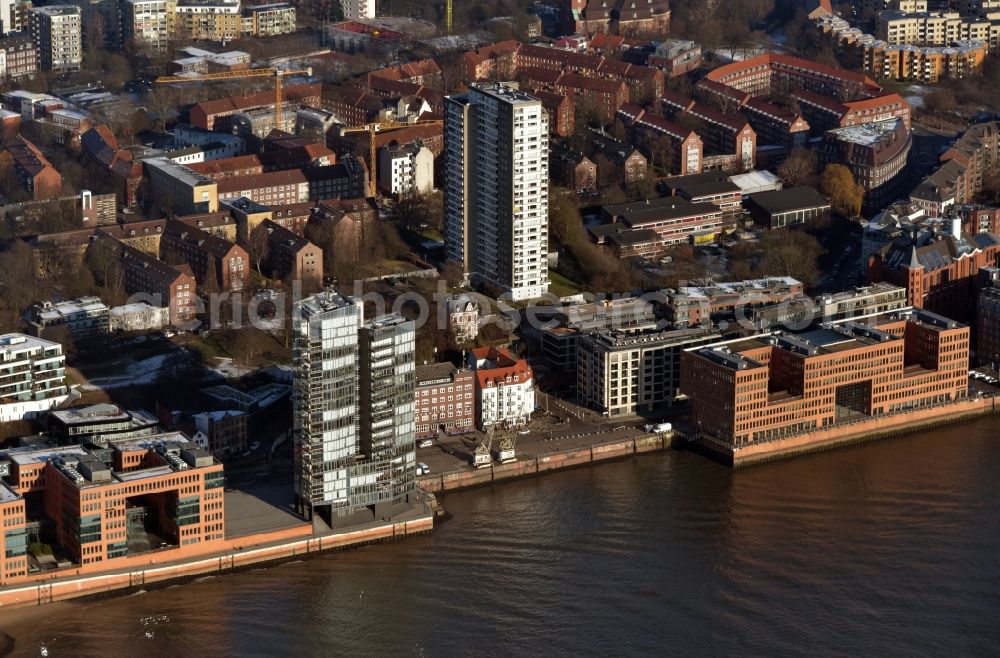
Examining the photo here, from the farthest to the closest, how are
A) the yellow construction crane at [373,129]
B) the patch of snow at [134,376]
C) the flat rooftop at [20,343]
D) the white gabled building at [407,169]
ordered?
1. the yellow construction crane at [373,129]
2. the white gabled building at [407,169]
3. the patch of snow at [134,376]
4. the flat rooftop at [20,343]

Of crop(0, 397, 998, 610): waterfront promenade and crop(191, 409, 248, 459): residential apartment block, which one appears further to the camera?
crop(191, 409, 248, 459): residential apartment block

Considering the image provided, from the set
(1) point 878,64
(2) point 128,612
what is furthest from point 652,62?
(2) point 128,612

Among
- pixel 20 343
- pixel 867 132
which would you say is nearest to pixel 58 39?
pixel 867 132

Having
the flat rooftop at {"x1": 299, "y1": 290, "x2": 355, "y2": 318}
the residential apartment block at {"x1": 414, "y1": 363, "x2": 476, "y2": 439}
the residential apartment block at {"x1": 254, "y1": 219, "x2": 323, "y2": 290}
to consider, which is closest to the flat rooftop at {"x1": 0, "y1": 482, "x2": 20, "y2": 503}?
the flat rooftop at {"x1": 299, "y1": 290, "x2": 355, "y2": 318}

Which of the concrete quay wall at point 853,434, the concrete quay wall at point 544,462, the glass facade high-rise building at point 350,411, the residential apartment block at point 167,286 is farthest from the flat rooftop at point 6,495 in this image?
the concrete quay wall at point 853,434

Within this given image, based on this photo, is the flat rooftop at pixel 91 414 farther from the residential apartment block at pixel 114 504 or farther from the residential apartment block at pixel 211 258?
the residential apartment block at pixel 211 258

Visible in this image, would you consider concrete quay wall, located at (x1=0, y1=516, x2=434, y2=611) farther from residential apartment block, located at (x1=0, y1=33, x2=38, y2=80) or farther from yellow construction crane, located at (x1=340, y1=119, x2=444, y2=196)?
residential apartment block, located at (x1=0, y1=33, x2=38, y2=80)
